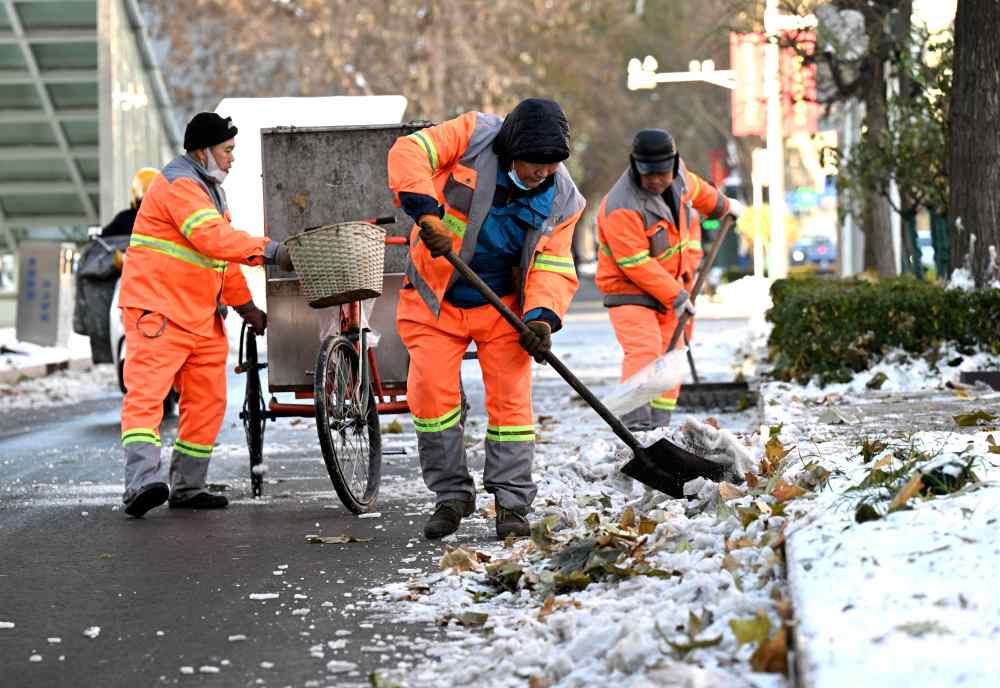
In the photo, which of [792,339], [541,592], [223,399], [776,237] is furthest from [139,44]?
[541,592]

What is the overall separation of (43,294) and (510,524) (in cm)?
1605

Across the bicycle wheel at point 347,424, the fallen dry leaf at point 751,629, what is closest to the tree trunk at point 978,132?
the bicycle wheel at point 347,424

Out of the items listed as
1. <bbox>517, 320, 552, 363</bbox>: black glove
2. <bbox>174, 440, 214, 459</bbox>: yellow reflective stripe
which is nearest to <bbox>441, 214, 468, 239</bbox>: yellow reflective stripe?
<bbox>517, 320, 552, 363</bbox>: black glove

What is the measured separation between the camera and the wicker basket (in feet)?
25.8

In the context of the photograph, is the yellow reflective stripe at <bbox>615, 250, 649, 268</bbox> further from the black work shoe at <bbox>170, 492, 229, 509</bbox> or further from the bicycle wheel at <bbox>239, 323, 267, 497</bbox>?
the black work shoe at <bbox>170, 492, 229, 509</bbox>

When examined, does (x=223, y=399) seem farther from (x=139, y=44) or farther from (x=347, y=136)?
(x=139, y=44)

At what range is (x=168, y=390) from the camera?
8.46 meters

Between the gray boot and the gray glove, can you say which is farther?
the gray glove

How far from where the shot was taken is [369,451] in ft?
28.0

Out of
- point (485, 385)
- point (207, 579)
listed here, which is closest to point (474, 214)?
point (485, 385)

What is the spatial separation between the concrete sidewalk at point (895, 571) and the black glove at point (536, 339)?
39.8 inches

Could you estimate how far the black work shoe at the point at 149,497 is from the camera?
8164 millimetres

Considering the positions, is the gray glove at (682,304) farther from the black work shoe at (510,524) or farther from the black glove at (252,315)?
the black work shoe at (510,524)

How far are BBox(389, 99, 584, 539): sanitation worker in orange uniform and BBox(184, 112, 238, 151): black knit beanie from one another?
151 cm
